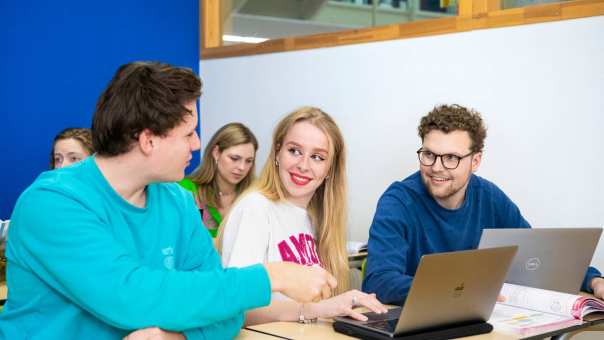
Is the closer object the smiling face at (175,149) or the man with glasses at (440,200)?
the smiling face at (175,149)

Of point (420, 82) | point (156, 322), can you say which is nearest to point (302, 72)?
point (420, 82)

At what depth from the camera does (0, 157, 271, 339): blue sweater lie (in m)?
1.53

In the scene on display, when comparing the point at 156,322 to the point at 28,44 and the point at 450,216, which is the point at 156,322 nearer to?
the point at 450,216

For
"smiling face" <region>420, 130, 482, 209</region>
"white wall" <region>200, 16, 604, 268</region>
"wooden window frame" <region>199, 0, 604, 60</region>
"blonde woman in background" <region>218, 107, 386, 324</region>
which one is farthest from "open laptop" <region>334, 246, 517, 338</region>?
"wooden window frame" <region>199, 0, 604, 60</region>

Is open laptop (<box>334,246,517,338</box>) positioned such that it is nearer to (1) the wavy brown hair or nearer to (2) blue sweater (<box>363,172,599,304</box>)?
(2) blue sweater (<box>363,172,599,304</box>)

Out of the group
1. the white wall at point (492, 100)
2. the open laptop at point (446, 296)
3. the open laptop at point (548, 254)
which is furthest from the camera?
the white wall at point (492, 100)

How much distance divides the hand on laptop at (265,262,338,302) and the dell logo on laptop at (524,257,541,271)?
0.94 metres

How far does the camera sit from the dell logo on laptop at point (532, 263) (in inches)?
92.2

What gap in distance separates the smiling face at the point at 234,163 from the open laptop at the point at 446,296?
7.24 ft

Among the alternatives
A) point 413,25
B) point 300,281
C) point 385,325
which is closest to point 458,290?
point 385,325

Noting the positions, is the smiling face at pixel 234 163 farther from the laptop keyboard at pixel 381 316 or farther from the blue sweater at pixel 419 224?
the laptop keyboard at pixel 381 316

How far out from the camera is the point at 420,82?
3846 mm

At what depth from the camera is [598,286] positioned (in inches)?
100

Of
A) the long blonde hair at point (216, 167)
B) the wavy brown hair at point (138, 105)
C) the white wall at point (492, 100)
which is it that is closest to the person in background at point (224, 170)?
the long blonde hair at point (216, 167)
